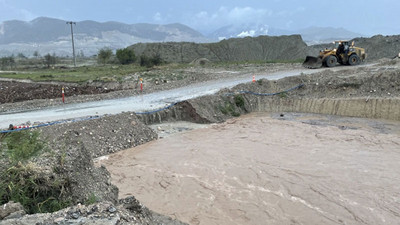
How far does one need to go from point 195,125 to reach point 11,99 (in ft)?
44.7

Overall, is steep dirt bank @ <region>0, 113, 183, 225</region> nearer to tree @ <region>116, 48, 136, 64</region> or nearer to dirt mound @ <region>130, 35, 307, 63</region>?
tree @ <region>116, 48, 136, 64</region>

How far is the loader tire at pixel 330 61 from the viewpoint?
27.3 metres

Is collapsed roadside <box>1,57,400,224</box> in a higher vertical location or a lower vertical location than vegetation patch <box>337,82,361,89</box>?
lower

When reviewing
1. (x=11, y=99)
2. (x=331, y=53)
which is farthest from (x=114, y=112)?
(x=331, y=53)

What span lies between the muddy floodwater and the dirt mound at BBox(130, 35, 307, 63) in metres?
45.5

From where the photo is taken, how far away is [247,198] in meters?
9.23

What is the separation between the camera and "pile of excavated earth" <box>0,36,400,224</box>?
5.03 meters

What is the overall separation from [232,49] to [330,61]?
35.5m

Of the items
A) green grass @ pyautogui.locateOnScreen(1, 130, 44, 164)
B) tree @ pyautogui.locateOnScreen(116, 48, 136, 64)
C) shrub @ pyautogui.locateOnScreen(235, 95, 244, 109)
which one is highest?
tree @ pyautogui.locateOnScreen(116, 48, 136, 64)

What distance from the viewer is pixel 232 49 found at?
6181 centimetres

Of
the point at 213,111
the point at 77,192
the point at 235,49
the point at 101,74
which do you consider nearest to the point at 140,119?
the point at 213,111

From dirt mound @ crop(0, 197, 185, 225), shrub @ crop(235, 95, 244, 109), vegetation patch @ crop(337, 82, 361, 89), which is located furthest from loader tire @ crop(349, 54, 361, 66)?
dirt mound @ crop(0, 197, 185, 225)

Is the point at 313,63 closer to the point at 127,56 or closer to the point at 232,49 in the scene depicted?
the point at 232,49

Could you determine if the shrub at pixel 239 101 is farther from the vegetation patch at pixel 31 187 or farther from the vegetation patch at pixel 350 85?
the vegetation patch at pixel 31 187
